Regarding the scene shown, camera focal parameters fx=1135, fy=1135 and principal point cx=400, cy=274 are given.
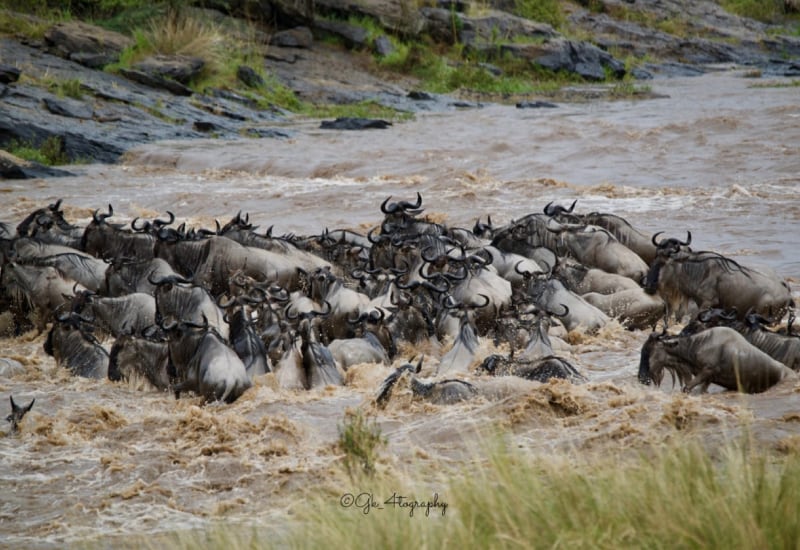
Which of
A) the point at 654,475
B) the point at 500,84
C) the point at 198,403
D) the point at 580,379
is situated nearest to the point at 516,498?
the point at 654,475

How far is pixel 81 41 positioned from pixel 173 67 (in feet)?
8.47

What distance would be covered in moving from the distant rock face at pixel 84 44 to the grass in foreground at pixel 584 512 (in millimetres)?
23558

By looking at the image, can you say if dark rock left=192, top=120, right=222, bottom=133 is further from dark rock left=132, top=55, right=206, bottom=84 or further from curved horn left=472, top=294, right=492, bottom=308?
curved horn left=472, top=294, right=492, bottom=308

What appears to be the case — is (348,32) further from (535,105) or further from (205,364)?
(205,364)

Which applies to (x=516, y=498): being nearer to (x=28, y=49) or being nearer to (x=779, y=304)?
(x=779, y=304)

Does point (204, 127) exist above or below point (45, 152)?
above

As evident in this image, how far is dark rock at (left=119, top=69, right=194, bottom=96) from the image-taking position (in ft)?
85.4

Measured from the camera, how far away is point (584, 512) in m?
4.52

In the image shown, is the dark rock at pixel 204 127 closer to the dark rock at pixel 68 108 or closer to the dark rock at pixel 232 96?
the dark rock at pixel 68 108

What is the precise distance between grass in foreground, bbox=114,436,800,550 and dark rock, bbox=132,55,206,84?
22822 mm

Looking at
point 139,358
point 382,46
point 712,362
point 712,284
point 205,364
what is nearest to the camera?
point 712,362

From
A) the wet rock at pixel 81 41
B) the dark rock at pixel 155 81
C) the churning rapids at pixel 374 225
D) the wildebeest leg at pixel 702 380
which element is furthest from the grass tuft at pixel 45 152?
the wildebeest leg at pixel 702 380

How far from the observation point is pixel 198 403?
8.03m

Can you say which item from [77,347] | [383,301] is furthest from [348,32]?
[77,347]
